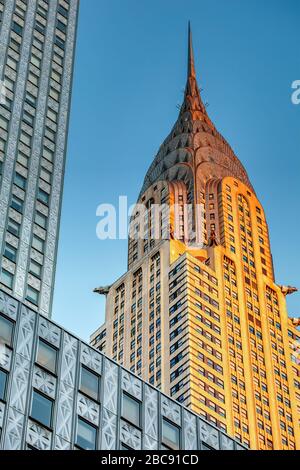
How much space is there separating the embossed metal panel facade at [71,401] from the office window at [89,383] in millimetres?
65

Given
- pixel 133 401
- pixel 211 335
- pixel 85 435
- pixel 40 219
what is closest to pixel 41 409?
pixel 85 435

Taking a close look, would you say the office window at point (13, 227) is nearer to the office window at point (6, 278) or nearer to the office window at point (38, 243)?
the office window at point (38, 243)

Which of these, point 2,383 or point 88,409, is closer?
point 2,383

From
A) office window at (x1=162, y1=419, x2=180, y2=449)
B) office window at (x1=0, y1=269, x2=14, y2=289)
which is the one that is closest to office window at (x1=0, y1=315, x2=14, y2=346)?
office window at (x1=162, y1=419, x2=180, y2=449)

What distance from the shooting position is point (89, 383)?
204 feet

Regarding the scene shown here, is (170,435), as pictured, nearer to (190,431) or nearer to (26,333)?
(190,431)

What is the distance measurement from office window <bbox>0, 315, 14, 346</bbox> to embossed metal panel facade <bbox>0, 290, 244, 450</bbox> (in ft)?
0.58

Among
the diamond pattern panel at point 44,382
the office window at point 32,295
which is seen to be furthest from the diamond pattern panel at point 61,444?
the office window at point 32,295

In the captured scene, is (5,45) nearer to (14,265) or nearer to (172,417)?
(14,265)

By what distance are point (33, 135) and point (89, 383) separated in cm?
5431

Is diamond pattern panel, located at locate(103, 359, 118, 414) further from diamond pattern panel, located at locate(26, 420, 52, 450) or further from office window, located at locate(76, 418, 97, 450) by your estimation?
diamond pattern panel, located at locate(26, 420, 52, 450)

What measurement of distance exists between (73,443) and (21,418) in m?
3.38

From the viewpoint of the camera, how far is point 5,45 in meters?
118
